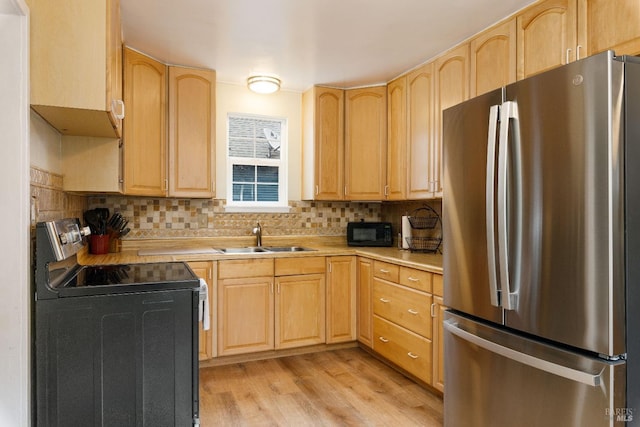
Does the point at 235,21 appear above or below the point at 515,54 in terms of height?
above

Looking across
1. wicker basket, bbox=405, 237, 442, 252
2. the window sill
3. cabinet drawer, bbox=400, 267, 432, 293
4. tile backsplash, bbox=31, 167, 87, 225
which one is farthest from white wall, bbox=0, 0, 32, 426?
wicker basket, bbox=405, 237, 442, 252

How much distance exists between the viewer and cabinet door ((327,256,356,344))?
3459 mm

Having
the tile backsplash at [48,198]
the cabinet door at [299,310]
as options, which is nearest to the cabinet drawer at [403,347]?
the cabinet door at [299,310]

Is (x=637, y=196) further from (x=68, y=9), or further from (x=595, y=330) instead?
(x=68, y=9)

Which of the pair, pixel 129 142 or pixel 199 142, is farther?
pixel 199 142

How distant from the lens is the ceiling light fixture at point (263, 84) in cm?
346

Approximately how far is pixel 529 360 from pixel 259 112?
3059 mm

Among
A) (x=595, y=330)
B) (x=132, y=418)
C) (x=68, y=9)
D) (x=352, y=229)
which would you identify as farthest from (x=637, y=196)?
(x=352, y=229)

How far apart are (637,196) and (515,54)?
4.20ft

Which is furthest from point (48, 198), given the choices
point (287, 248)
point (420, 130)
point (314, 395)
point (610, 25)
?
point (610, 25)

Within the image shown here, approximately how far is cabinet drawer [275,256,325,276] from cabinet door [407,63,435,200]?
0.92 metres

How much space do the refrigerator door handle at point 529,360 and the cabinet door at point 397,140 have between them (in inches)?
65.7

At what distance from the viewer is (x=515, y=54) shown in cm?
234

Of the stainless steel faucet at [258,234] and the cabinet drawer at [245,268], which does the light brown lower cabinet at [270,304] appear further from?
the stainless steel faucet at [258,234]
